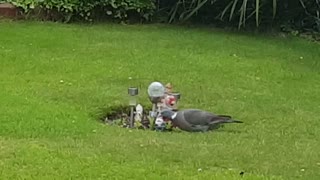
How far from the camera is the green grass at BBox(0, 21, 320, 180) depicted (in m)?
5.75

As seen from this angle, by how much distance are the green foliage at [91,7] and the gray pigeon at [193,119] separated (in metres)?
5.13

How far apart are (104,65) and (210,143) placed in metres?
2.94

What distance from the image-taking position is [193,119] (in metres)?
6.67

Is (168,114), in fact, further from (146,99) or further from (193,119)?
(146,99)

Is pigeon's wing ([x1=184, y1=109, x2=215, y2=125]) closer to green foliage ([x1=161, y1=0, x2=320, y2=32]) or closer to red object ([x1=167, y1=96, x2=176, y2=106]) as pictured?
red object ([x1=167, y1=96, x2=176, y2=106])

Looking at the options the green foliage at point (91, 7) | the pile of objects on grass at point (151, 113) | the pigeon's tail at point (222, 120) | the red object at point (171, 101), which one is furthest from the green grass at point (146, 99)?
the red object at point (171, 101)

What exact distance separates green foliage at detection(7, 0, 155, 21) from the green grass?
0.31 m

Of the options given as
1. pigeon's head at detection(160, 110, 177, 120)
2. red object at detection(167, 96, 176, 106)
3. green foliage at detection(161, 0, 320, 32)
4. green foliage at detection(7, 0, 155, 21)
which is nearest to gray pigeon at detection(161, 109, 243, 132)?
pigeon's head at detection(160, 110, 177, 120)

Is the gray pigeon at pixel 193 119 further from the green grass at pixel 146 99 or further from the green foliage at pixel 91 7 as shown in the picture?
the green foliage at pixel 91 7

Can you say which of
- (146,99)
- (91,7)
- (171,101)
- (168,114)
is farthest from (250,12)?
(168,114)

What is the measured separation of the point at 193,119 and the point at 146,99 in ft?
3.59

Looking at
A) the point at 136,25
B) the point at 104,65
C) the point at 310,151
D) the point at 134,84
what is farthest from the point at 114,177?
the point at 136,25

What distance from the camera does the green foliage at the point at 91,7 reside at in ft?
38.0

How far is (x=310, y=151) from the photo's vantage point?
622cm
